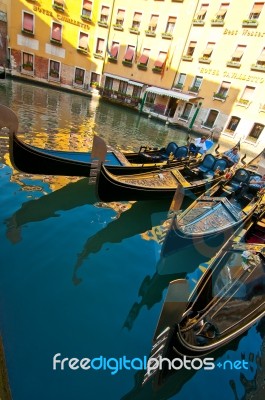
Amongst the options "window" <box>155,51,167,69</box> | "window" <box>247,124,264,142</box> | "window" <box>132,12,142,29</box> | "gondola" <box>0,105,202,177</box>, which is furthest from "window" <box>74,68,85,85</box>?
"gondola" <box>0,105,202,177</box>

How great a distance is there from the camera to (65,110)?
11836 millimetres

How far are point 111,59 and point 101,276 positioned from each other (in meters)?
18.1

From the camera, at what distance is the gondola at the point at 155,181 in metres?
4.34

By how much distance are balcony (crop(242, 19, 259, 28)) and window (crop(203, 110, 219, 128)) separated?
4.36 m

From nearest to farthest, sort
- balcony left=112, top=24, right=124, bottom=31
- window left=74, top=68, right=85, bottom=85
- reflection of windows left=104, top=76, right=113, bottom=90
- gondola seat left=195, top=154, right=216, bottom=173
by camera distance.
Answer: gondola seat left=195, top=154, right=216, bottom=173, balcony left=112, top=24, right=124, bottom=31, window left=74, top=68, right=85, bottom=85, reflection of windows left=104, top=76, right=113, bottom=90

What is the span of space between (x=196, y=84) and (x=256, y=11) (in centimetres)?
435

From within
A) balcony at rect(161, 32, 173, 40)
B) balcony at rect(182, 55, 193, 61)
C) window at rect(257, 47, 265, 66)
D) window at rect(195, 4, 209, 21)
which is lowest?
balcony at rect(182, 55, 193, 61)

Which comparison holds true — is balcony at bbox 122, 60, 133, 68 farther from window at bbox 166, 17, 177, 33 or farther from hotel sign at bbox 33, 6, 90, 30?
hotel sign at bbox 33, 6, 90, 30

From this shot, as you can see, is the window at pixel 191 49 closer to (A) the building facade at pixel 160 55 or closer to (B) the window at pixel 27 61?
(A) the building facade at pixel 160 55

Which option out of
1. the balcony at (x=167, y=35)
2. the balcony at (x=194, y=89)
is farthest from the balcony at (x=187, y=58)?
the balcony at (x=194, y=89)

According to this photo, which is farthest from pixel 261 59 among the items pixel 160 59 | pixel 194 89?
pixel 160 59

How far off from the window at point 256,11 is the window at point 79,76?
37.2 ft

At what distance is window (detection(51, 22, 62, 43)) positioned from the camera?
16109 mm

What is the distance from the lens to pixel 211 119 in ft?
48.6
